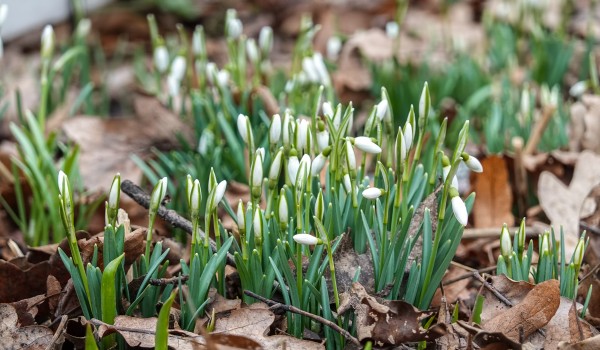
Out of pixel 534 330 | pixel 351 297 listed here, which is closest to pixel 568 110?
pixel 534 330

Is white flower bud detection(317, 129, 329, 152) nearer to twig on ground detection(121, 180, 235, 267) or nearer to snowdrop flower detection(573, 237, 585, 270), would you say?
twig on ground detection(121, 180, 235, 267)

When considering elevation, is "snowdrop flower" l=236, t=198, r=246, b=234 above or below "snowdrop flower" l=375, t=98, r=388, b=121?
below

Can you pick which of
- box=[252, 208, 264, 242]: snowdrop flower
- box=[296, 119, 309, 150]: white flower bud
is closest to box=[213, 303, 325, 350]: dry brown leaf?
box=[252, 208, 264, 242]: snowdrop flower

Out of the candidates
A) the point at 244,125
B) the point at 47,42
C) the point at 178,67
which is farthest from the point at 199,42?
the point at 244,125

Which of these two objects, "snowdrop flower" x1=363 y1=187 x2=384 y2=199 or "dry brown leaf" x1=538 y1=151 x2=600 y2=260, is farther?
"dry brown leaf" x1=538 y1=151 x2=600 y2=260

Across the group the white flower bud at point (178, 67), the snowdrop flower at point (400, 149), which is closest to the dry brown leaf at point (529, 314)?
the snowdrop flower at point (400, 149)

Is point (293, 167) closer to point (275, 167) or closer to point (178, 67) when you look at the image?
point (275, 167)

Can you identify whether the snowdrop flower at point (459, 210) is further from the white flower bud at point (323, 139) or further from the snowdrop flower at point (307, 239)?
the white flower bud at point (323, 139)
